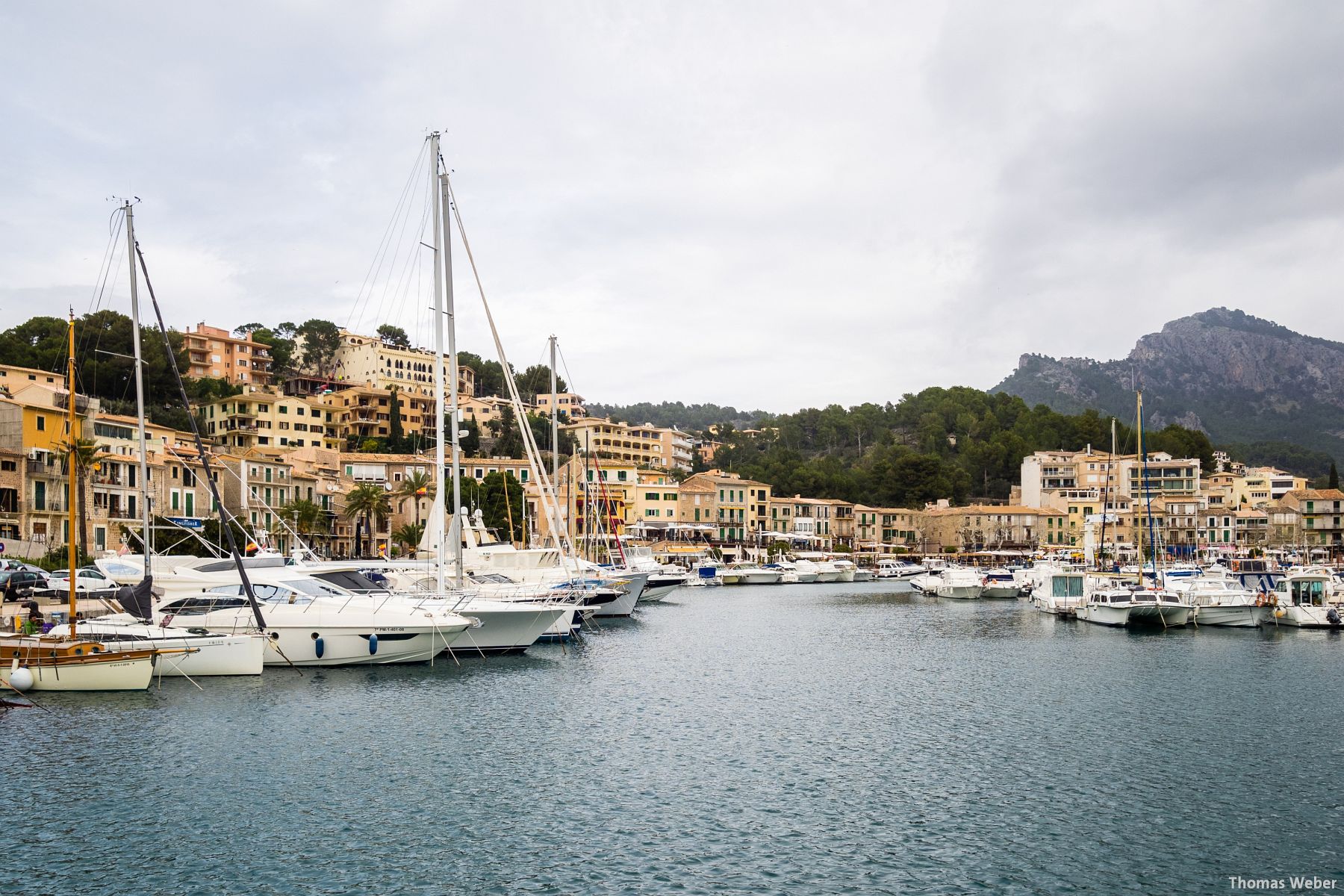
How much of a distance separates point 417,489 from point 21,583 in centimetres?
5306

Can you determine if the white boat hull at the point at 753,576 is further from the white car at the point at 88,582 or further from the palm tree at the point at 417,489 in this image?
the white car at the point at 88,582

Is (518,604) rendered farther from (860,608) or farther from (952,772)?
(860,608)

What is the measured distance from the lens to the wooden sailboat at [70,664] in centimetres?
2784

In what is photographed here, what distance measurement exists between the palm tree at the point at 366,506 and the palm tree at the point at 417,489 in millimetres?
1449

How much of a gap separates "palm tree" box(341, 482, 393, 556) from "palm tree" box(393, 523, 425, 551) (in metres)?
2.15

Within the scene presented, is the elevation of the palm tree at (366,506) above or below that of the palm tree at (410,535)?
above

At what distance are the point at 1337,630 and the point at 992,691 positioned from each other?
29.7 m

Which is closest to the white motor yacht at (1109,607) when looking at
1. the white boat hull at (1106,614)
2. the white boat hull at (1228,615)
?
the white boat hull at (1106,614)

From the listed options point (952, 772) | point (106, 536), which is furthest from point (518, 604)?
point (106, 536)

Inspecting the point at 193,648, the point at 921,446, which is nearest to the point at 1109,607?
the point at 193,648

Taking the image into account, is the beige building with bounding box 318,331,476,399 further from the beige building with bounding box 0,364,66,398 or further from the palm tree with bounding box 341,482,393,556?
the beige building with bounding box 0,364,66,398

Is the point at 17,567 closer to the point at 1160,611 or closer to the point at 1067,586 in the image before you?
the point at 1160,611

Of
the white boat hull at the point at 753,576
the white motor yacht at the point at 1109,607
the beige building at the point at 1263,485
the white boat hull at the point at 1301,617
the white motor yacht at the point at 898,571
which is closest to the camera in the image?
the white boat hull at the point at 1301,617

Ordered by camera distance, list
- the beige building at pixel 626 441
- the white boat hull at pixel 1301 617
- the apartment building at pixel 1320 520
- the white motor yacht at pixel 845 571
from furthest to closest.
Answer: the beige building at pixel 626 441 → the apartment building at pixel 1320 520 → the white motor yacht at pixel 845 571 → the white boat hull at pixel 1301 617
